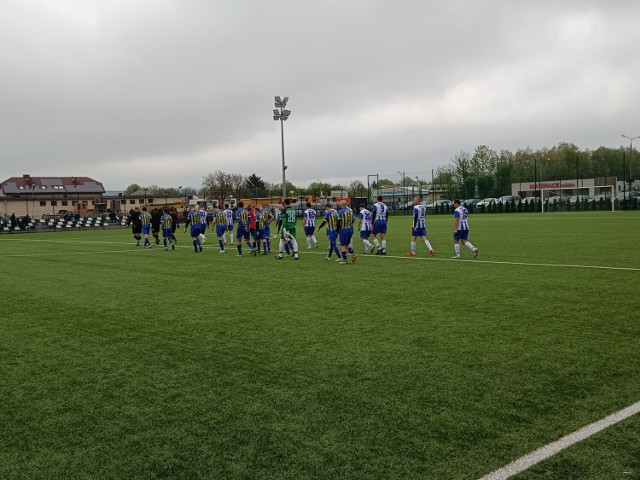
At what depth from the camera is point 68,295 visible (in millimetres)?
11039

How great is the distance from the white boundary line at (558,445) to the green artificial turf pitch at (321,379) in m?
0.07

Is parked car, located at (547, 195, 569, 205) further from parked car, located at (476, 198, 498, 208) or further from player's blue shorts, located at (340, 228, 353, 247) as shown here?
player's blue shorts, located at (340, 228, 353, 247)

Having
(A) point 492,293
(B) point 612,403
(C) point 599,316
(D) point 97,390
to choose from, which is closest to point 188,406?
(D) point 97,390

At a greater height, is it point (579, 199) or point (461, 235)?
point (579, 199)

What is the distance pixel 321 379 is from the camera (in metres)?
5.32

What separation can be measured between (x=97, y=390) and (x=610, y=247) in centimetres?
1672

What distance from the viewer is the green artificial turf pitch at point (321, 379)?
372 cm

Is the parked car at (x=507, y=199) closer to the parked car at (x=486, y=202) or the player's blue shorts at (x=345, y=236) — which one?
the parked car at (x=486, y=202)

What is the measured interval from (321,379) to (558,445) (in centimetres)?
231

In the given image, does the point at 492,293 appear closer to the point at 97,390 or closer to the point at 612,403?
the point at 612,403

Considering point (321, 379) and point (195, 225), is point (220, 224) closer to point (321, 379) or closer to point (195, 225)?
point (195, 225)

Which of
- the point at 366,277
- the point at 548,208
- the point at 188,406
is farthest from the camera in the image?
the point at 548,208

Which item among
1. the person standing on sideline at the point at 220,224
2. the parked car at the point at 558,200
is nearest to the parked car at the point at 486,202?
the parked car at the point at 558,200

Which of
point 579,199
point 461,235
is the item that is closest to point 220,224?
point 461,235
